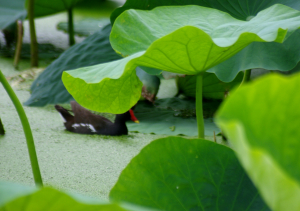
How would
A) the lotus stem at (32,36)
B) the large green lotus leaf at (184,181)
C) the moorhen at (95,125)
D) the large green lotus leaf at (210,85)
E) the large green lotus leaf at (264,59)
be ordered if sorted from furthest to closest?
1. the lotus stem at (32,36)
2. the large green lotus leaf at (210,85)
3. the moorhen at (95,125)
4. the large green lotus leaf at (264,59)
5. the large green lotus leaf at (184,181)

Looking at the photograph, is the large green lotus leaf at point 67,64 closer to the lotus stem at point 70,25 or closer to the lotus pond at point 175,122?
the lotus pond at point 175,122

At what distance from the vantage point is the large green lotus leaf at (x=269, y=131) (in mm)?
242

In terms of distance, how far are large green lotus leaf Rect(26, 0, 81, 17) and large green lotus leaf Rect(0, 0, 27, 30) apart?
11 centimetres

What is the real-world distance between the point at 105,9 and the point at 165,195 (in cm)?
364

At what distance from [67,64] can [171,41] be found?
1.16 m

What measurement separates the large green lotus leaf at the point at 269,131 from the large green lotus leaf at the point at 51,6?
2315 millimetres

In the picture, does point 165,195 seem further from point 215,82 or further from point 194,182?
point 215,82

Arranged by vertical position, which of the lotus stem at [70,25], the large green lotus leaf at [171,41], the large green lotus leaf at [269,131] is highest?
the large green lotus leaf at [269,131]

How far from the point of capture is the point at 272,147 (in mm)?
310

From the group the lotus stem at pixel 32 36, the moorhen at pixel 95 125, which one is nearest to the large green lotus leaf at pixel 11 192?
the moorhen at pixel 95 125

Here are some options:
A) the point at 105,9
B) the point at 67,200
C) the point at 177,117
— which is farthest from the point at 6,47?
the point at 67,200

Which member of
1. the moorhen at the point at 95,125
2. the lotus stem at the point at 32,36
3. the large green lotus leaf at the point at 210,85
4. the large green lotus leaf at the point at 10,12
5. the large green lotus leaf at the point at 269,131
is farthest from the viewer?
the large green lotus leaf at the point at 10,12

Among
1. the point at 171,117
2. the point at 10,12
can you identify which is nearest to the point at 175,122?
→ the point at 171,117

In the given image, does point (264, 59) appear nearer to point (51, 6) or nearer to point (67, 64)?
point (67, 64)
